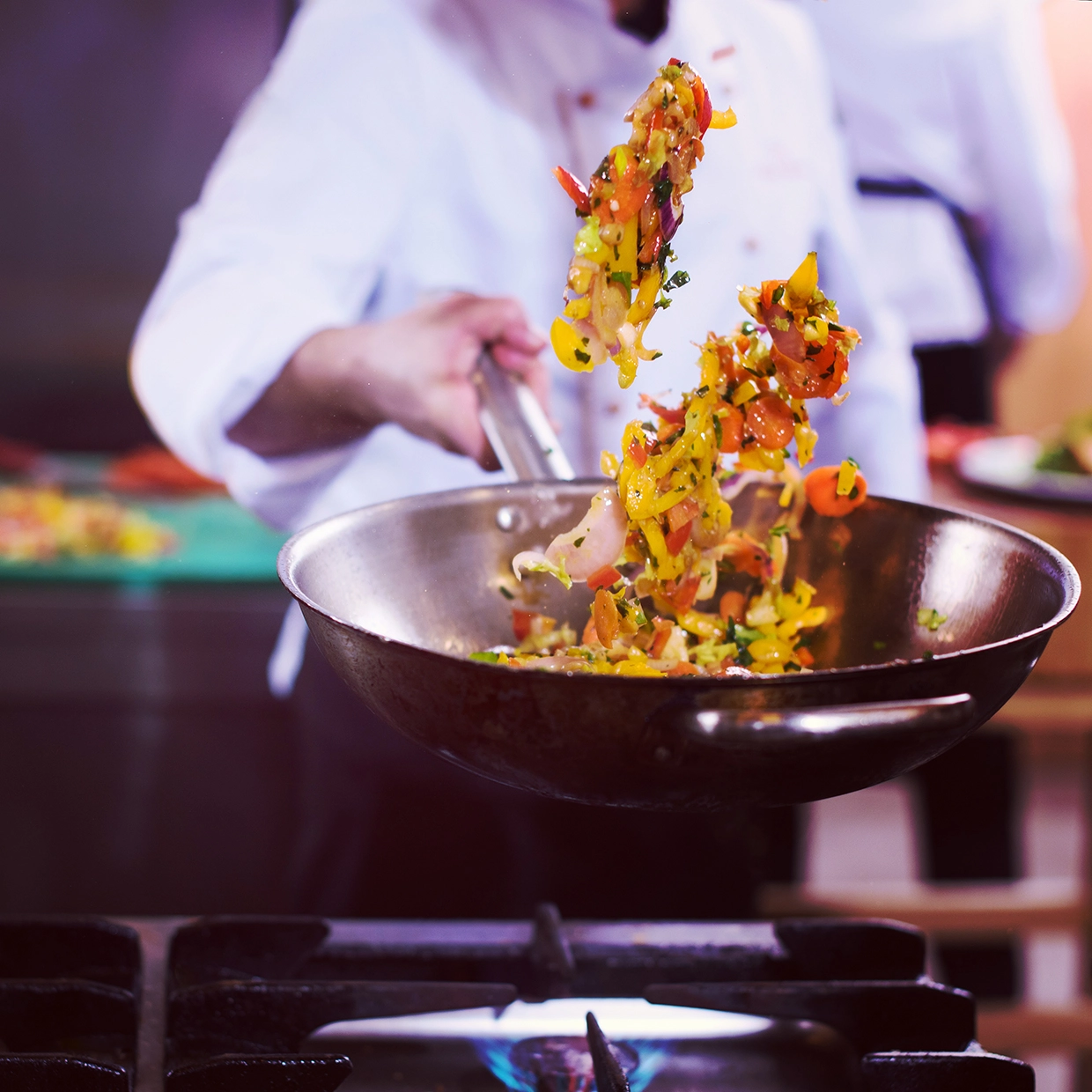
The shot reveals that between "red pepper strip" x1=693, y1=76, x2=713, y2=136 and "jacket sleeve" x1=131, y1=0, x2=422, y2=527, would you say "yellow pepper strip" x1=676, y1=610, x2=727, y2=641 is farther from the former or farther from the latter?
"jacket sleeve" x1=131, y1=0, x2=422, y2=527

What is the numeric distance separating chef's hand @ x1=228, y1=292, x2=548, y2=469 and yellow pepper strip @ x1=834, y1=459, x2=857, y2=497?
33 centimetres

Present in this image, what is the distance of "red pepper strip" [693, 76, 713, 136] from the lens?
0.67 metres

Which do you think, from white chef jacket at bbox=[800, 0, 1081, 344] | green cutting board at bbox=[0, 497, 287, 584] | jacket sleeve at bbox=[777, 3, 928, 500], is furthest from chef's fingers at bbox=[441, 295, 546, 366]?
white chef jacket at bbox=[800, 0, 1081, 344]

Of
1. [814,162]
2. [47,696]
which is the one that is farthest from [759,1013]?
[47,696]

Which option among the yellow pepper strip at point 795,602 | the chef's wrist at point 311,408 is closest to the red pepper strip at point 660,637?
the yellow pepper strip at point 795,602

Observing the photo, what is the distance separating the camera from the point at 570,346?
700 millimetres

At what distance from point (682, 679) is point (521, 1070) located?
39 centimetres

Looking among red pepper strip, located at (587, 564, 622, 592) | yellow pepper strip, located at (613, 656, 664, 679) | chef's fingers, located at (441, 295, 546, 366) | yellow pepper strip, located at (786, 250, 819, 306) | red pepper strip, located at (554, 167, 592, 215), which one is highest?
red pepper strip, located at (554, 167, 592, 215)

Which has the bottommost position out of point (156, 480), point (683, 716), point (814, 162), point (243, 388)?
point (156, 480)

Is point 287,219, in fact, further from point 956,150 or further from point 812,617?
point 956,150

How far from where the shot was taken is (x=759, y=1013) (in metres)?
0.79

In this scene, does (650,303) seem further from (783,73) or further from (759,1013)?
(783,73)

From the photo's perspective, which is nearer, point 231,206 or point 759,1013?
point 759,1013

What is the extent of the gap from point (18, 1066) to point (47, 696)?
1.16 m
